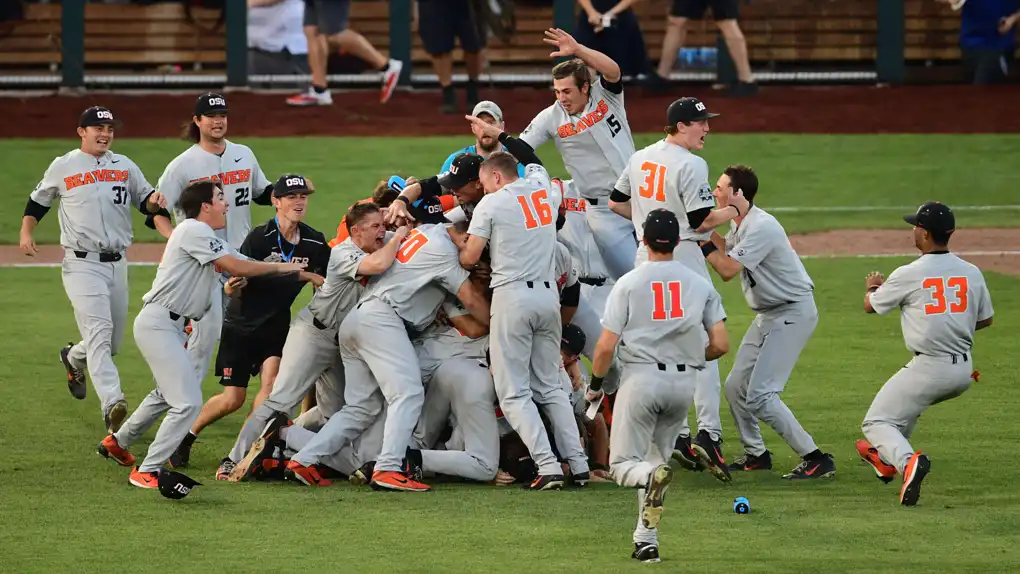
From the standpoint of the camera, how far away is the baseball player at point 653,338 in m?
7.37

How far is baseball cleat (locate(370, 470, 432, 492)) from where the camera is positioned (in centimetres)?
838

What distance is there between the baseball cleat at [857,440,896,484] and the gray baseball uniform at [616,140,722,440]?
2.68 feet

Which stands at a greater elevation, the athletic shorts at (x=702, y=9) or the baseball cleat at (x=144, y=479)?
the athletic shorts at (x=702, y=9)

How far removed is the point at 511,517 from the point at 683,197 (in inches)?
87.1

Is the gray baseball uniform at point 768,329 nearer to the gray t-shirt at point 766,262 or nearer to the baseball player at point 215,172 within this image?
the gray t-shirt at point 766,262

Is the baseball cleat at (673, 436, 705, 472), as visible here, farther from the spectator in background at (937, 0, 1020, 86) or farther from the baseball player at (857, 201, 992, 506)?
the spectator in background at (937, 0, 1020, 86)

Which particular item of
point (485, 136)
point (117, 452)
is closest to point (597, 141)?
point (485, 136)

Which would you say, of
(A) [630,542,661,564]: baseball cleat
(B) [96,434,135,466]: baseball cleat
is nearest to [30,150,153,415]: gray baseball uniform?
(B) [96,434,135,466]: baseball cleat

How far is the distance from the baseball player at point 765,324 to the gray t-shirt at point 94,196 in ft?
12.2

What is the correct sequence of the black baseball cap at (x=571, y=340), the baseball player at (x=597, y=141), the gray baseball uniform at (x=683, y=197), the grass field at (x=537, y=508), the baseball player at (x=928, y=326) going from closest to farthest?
the grass field at (x=537, y=508), the baseball player at (x=928, y=326), the gray baseball uniform at (x=683, y=197), the black baseball cap at (x=571, y=340), the baseball player at (x=597, y=141)

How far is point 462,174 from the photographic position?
29.3 feet

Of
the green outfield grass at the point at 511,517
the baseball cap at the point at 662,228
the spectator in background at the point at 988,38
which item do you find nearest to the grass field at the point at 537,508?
the green outfield grass at the point at 511,517

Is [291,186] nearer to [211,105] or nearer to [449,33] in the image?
[211,105]

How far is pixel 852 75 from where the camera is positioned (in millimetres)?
23219
